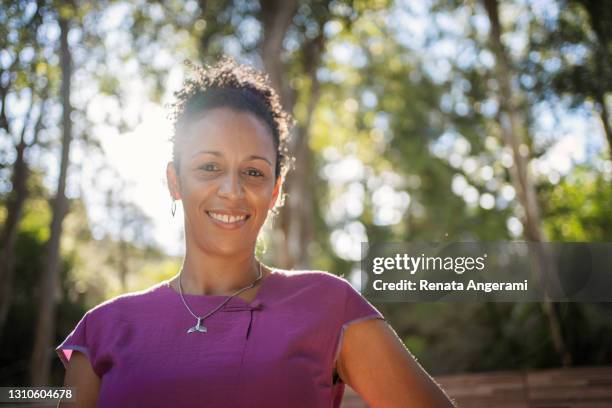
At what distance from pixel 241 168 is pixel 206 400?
1.95 feet

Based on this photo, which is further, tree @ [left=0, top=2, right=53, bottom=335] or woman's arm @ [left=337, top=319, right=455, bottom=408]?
tree @ [left=0, top=2, right=53, bottom=335]

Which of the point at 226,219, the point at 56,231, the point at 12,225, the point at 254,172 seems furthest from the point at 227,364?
the point at 12,225

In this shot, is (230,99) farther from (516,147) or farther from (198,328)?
(516,147)

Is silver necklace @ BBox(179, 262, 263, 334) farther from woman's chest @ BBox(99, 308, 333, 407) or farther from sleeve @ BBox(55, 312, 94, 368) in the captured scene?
sleeve @ BBox(55, 312, 94, 368)

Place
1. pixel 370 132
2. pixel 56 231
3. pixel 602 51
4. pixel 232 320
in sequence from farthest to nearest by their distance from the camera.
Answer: pixel 370 132
pixel 56 231
pixel 602 51
pixel 232 320

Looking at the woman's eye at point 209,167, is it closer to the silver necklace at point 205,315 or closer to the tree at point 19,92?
the silver necklace at point 205,315

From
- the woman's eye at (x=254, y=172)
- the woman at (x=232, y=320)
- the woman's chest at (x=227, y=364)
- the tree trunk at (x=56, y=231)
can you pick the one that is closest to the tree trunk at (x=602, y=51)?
the tree trunk at (x=56, y=231)

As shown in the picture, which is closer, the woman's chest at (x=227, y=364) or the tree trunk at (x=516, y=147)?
the woman's chest at (x=227, y=364)

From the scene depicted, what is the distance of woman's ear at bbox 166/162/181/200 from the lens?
6.15 ft

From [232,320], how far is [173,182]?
47 centimetres

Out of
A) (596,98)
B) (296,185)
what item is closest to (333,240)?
(296,185)

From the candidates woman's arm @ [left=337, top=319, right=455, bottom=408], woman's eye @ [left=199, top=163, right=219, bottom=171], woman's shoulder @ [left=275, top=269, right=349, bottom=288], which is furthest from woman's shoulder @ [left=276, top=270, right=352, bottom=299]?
woman's eye @ [left=199, top=163, right=219, bottom=171]

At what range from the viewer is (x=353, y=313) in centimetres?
159

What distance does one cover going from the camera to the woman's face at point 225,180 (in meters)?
1.76
